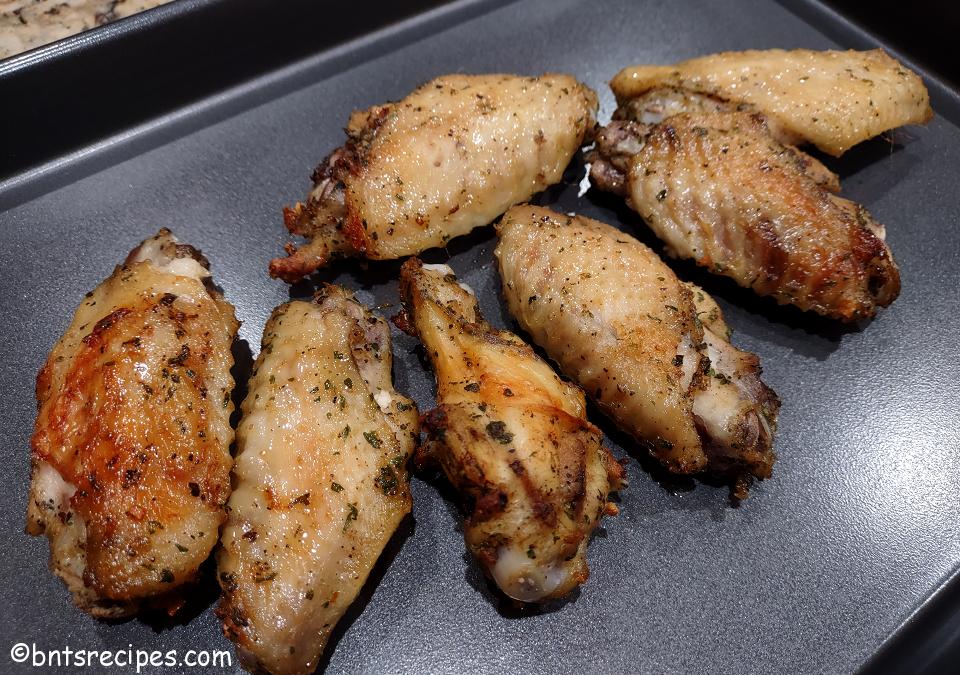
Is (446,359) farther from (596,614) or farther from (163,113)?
(163,113)

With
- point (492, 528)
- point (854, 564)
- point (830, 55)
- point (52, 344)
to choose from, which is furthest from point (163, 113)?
point (854, 564)

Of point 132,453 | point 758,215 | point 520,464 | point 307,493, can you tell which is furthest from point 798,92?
point 132,453

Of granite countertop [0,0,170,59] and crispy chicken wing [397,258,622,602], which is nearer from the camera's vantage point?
crispy chicken wing [397,258,622,602]

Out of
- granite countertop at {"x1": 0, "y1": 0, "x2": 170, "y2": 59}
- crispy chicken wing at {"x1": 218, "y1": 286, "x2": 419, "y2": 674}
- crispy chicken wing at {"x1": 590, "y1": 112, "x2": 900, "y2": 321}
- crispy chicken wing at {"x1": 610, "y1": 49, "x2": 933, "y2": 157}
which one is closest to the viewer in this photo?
crispy chicken wing at {"x1": 218, "y1": 286, "x2": 419, "y2": 674}

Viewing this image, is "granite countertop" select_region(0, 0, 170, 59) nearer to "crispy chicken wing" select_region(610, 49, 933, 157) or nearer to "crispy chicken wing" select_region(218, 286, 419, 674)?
"crispy chicken wing" select_region(218, 286, 419, 674)

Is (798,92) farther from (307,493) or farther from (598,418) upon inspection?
(307,493)

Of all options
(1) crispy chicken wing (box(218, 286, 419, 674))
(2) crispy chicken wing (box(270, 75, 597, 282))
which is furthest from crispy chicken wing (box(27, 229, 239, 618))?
(2) crispy chicken wing (box(270, 75, 597, 282))

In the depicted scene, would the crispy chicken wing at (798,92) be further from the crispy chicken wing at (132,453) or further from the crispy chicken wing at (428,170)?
the crispy chicken wing at (132,453)
